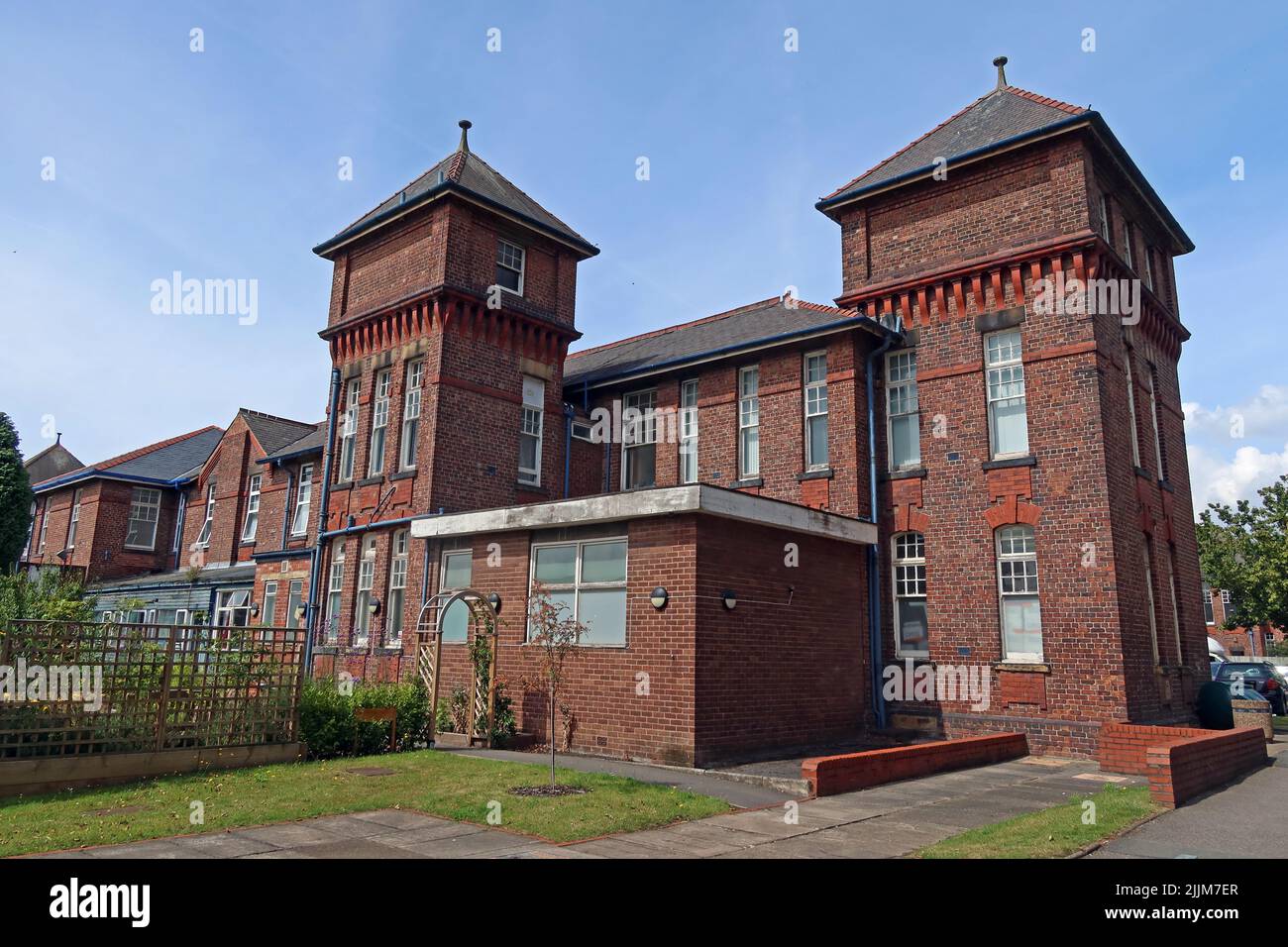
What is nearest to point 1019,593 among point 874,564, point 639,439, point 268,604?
point 874,564

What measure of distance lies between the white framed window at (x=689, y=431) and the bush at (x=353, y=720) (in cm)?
854

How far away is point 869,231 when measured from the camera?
19594 mm

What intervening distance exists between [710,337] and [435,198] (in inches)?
293

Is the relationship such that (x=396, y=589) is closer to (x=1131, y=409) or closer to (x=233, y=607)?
(x=233, y=607)

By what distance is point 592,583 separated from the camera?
1460 centimetres

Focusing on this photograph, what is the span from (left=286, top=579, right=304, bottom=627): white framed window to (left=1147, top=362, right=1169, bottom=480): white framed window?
20.8 meters

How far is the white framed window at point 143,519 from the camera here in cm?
3566

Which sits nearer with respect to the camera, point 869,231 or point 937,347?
point 937,347
